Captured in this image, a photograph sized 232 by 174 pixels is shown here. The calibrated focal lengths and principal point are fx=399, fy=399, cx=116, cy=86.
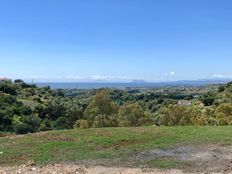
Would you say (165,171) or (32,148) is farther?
(32,148)

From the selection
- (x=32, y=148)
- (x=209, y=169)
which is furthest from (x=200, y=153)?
(x=32, y=148)

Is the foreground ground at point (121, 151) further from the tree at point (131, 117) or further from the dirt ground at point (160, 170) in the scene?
the tree at point (131, 117)

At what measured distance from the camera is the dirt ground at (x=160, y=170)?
507 inches

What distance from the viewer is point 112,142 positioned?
57.8 feet

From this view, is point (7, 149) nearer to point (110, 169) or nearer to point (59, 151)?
point (59, 151)

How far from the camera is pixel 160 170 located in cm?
1293

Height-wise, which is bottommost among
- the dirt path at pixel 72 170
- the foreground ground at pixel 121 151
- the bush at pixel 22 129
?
the bush at pixel 22 129

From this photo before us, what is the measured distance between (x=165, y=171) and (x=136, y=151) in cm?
301

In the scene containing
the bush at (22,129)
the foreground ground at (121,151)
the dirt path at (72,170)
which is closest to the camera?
the dirt path at (72,170)

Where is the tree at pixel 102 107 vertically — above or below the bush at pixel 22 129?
above

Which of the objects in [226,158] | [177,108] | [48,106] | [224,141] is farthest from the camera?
[48,106]

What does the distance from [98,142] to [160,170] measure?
514 centimetres

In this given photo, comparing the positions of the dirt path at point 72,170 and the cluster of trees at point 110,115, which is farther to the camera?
the cluster of trees at point 110,115

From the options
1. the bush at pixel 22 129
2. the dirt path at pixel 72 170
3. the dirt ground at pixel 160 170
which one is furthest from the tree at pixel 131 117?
the dirt path at pixel 72 170
